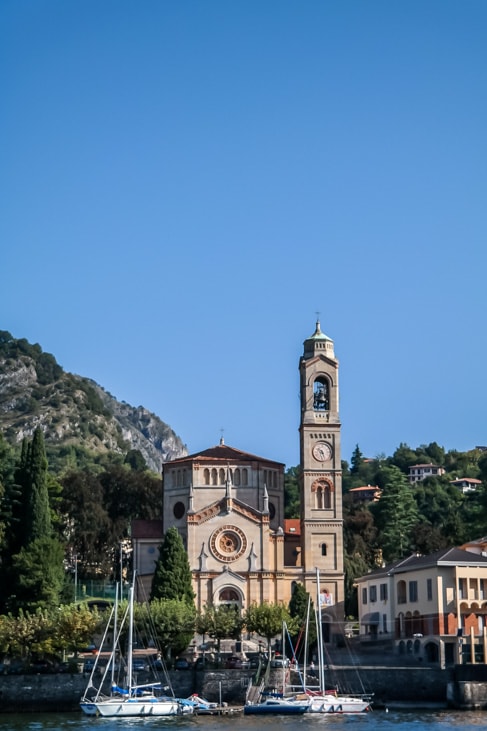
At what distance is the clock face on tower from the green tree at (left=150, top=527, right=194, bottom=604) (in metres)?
14.4

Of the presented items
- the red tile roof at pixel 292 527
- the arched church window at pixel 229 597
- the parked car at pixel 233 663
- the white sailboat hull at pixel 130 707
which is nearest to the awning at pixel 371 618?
the arched church window at pixel 229 597

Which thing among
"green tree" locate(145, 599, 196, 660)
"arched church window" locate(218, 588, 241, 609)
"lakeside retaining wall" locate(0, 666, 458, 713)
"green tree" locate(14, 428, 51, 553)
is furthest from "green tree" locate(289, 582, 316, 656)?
"green tree" locate(14, 428, 51, 553)

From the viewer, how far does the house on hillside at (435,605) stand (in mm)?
75875

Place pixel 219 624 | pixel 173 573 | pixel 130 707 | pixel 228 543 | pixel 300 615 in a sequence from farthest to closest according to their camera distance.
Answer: pixel 228 543, pixel 173 573, pixel 300 615, pixel 219 624, pixel 130 707

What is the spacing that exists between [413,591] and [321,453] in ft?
50.2

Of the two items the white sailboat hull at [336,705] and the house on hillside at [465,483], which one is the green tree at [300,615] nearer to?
the white sailboat hull at [336,705]

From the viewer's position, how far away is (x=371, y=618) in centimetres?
8688

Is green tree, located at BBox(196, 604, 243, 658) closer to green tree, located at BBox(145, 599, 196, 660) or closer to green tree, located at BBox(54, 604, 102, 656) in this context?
green tree, located at BBox(145, 599, 196, 660)

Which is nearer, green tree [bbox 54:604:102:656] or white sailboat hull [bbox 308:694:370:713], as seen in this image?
white sailboat hull [bbox 308:694:370:713]

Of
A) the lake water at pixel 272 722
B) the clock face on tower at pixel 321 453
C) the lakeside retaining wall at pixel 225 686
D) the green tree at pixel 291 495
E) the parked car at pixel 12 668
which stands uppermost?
the green tree at pixel 291 495

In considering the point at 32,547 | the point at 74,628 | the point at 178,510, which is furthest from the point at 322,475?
the point at 74,628

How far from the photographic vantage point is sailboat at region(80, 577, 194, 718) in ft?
208

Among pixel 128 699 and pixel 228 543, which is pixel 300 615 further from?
pixel 128 699

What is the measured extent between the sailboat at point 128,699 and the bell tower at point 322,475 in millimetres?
23397
